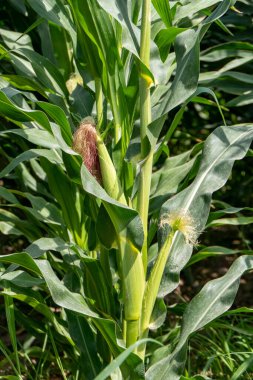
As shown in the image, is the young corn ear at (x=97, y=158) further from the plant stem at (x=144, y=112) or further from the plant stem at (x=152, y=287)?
the plant stem at (x=152, y=287)

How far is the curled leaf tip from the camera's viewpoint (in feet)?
5.32

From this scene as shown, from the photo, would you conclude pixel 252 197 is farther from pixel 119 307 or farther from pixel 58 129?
pixel 58 129

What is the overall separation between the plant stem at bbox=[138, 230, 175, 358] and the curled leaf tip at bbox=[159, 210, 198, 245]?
0.06 feet

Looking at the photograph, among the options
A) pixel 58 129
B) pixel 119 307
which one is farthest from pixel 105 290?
pixel 58 129

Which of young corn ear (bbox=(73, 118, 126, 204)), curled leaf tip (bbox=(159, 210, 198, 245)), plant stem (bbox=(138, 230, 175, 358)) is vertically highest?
young corn ear (bbox=(73, 118, 126, 204))

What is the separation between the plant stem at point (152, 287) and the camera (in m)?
1.65

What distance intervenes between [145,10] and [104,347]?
82cm

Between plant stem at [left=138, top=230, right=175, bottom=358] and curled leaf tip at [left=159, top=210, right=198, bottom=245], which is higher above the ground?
curled leaf tip at [left=159, top=210, right=198, bottom=245]

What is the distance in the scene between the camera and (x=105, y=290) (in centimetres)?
184

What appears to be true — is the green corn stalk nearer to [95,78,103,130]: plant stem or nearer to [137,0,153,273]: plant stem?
[137,0,153,273]: plant stem

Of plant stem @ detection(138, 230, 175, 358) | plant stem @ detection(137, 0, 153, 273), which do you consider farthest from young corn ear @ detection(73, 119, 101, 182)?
plant stem @ detection(138, 230, 175, 358)

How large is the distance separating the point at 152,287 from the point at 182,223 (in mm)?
166

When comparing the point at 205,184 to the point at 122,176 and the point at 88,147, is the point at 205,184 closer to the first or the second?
the point at 122,176

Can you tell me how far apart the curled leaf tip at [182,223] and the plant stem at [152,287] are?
0.02m
